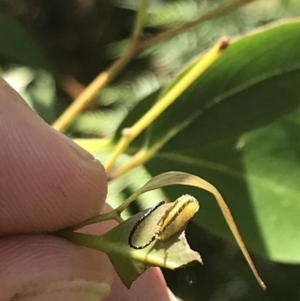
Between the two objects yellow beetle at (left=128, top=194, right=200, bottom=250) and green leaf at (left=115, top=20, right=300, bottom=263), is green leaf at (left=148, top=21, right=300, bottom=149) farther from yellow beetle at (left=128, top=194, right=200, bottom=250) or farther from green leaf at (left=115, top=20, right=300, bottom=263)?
yellow beetle at (left=128, top=194, right=200, bottom=250)

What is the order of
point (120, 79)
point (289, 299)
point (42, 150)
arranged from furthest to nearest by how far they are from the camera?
point (120, 79) < point (289, 299) < point (42, 150)

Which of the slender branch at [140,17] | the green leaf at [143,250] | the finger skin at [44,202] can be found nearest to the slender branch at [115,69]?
the slender branch at [140,17]

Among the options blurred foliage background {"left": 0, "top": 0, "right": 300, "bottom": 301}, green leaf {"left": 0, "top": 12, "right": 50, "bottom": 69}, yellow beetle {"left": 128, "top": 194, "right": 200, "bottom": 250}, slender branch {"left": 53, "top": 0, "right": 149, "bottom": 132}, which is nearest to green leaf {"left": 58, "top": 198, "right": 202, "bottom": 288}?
yellow beetle {"left": 128, "top": 194, "right": 200, "bottom": 250}

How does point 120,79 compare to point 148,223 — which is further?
point 120,79

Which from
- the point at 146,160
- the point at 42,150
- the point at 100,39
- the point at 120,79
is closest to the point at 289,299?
the point at 146,160

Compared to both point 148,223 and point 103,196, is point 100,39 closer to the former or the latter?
point 103,196

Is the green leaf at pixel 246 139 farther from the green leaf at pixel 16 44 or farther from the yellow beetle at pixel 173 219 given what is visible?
the green leaf at pixel 16 44
